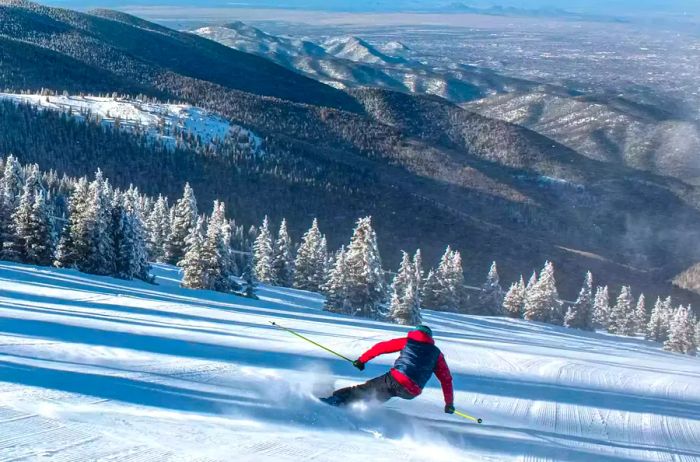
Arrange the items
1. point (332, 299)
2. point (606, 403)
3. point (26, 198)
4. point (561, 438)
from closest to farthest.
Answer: point (561, 438), point (606, 403), point (26, 198), point (332, 299)

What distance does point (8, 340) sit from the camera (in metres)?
9.90

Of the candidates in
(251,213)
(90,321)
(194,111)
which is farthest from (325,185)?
(90,321)

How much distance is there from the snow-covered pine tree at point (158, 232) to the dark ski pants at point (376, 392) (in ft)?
140

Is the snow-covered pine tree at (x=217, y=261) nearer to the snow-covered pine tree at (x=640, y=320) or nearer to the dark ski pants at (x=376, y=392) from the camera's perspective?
the dark ski pants at (x=376, y=392)

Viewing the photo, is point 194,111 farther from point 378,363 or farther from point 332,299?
point 378,363

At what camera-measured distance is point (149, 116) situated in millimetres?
127500

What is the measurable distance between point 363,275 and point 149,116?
10132cm

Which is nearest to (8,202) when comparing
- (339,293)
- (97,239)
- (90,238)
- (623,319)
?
(90,238)

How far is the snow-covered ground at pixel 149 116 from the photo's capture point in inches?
4793

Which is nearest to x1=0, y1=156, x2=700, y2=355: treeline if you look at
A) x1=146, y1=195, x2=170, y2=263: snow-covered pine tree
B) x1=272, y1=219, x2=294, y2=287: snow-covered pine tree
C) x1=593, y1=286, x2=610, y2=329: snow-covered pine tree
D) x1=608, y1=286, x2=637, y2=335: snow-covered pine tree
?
x1=272, y1=219, x2=294, y2=287: snow-covered pine tree

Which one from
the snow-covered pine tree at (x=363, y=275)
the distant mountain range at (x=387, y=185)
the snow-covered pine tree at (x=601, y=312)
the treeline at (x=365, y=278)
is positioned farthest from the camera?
the distant mountain range at (x=387, y=185)

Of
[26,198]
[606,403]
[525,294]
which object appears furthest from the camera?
[525,294]

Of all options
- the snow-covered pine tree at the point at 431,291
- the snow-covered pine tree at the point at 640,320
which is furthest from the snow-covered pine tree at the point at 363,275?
the snow-covered pine tree at the point at 640,320

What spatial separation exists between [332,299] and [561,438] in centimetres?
2626
